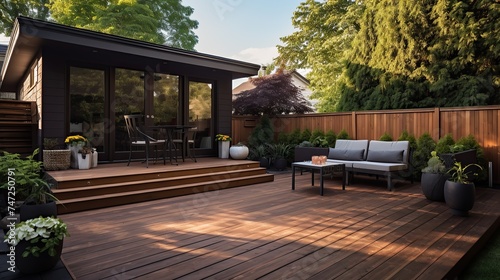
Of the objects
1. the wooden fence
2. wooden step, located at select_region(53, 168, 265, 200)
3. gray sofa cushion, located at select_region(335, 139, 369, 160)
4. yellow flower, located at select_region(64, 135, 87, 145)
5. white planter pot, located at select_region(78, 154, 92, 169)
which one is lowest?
wooden step, located at select_region(53, 168, 265, 200)

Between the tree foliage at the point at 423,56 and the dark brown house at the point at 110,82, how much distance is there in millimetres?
3148

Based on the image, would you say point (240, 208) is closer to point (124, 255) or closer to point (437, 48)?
point (124, 255)

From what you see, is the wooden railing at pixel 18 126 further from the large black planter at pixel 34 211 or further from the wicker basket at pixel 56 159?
the large black planter at pixel 34 211

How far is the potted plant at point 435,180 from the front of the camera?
417 cm

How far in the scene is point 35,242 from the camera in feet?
6.30

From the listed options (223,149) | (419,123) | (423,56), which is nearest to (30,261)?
(223,149)

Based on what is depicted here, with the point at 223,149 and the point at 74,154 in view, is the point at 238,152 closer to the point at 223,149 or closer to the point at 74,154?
the point at 223,149

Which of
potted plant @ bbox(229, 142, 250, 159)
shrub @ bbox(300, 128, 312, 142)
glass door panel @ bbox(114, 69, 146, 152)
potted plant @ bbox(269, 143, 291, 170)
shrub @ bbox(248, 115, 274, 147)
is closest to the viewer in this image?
glass door panel @ bbox(114, 69, 146, 152)

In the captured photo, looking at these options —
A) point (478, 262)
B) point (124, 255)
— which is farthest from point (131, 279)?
point (478, 262)

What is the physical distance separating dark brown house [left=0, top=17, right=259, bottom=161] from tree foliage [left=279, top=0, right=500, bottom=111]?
Result: 124 inches

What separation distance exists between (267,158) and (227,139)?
1357 millimetres

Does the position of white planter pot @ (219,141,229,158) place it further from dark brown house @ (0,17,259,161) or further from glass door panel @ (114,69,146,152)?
glass door panel @ (114,69,146,152)

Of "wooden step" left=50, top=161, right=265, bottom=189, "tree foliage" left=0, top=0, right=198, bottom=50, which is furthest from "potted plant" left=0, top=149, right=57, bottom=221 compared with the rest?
"tree foliage" left=0, top=0, right=198, bottom=50

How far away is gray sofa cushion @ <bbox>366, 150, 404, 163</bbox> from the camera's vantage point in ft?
18.1
